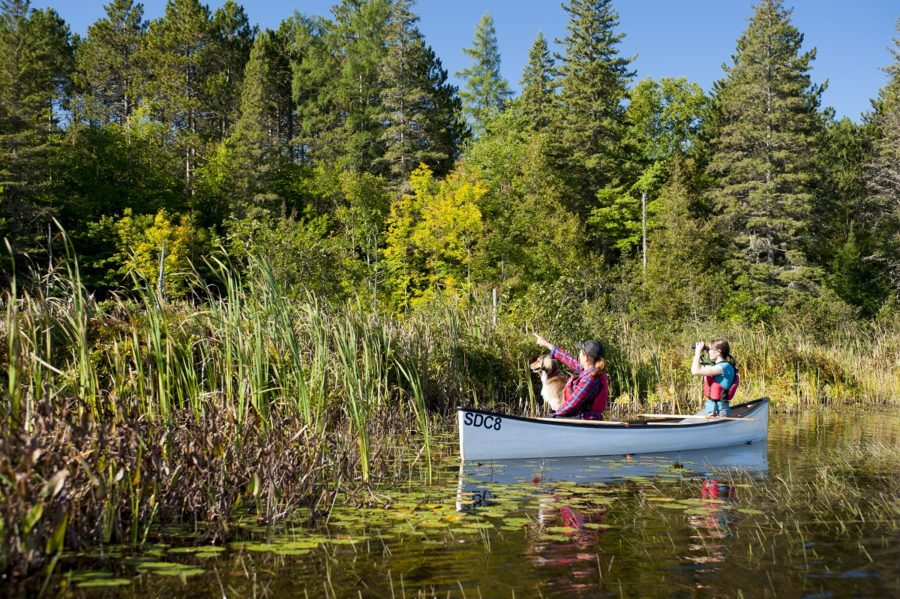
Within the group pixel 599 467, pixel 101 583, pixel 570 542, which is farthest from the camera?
pixel 599 467

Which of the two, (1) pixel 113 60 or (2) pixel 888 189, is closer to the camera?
(2) pixel 888 189

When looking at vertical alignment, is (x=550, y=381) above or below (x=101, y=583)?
above

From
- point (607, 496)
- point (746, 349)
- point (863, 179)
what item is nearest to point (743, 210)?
point (863, 179)

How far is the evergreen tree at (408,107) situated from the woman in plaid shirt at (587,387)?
33815mm

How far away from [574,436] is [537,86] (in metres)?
43.5

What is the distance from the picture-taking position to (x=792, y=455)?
10070 mm

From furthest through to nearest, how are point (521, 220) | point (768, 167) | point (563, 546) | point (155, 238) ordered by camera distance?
point (768, 167), point (155, 238), point (521, 220), point (563, 546)

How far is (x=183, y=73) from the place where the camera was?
48.6 meters

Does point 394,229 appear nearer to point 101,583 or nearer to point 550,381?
point 550,381

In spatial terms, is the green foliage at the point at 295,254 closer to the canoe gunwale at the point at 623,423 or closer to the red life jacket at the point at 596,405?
the red life jacket at the point at 596,405

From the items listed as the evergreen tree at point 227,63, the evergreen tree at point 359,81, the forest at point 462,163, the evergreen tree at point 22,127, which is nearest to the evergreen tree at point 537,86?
the forest at point 462,163

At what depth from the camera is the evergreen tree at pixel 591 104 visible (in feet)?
148

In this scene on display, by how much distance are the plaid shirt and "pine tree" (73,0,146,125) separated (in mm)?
43747

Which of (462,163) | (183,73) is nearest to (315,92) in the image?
(183,73)
